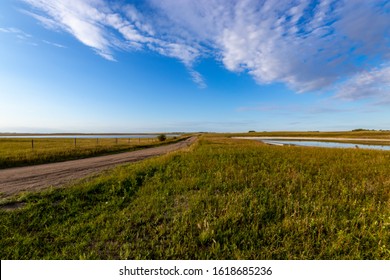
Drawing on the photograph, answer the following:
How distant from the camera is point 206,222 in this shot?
4.12m

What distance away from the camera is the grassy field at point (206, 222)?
3.33 m

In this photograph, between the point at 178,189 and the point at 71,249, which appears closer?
the point at 71,249

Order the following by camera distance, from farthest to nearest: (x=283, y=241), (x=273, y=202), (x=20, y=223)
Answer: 1. (x=273, y=202)
2. (x=20, y=223)
3. (x=283, y=241)

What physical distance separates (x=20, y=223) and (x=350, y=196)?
10.1m

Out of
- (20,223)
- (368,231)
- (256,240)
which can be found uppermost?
(368,231)

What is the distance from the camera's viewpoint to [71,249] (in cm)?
354

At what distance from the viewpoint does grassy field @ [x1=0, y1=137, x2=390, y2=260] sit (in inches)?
131
